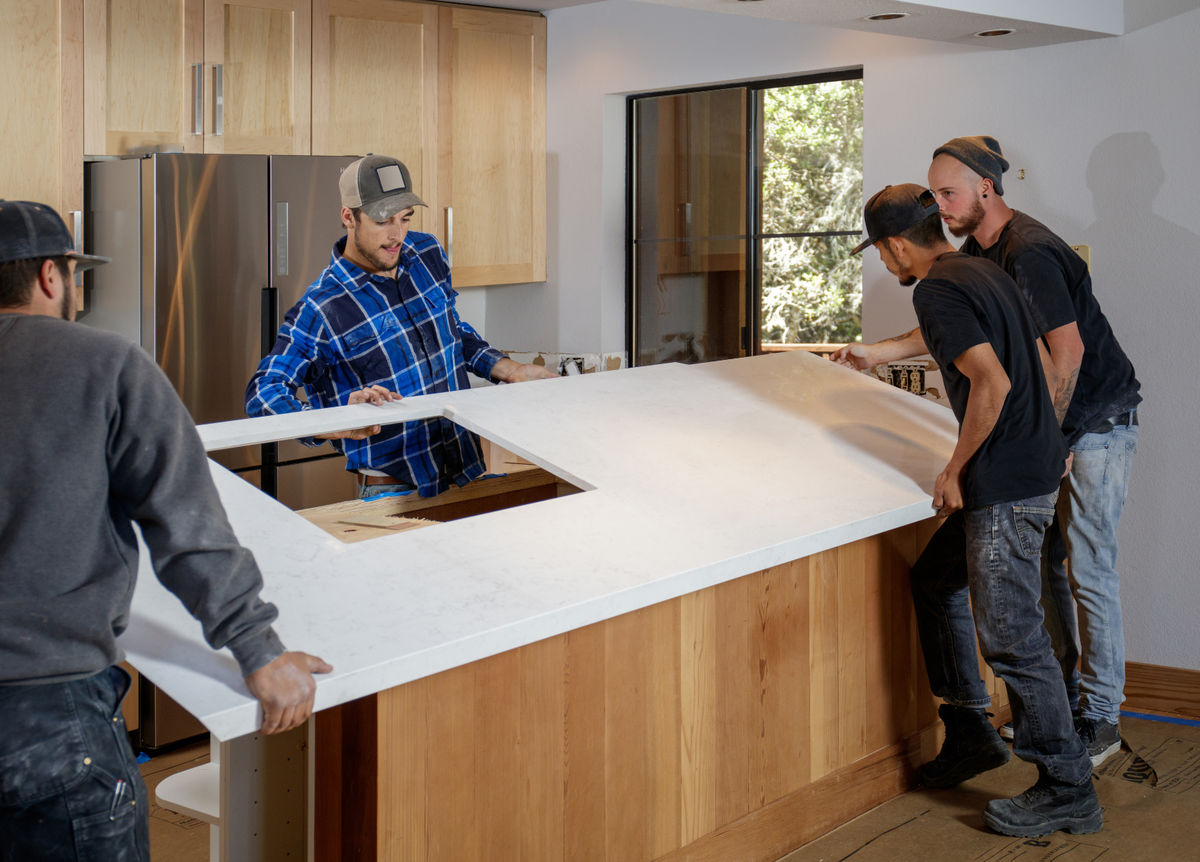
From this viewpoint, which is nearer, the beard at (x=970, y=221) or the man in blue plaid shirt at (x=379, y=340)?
the man in blue plaid shirt at (x=379, y=340)

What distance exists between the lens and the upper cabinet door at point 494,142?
429 centimetres

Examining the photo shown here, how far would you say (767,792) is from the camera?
2.13 meters

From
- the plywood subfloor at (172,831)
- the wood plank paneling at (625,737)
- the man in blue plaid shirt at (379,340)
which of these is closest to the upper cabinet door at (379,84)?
the man in blue plaid shirt at (379,340)

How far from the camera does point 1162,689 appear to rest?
10.6 feet

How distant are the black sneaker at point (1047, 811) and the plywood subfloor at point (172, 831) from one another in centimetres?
174

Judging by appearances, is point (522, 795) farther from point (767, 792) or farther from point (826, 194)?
point (826, 194)

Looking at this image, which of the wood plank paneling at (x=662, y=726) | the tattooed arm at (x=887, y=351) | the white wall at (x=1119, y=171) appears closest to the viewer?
the wood plank paneling at (x=662, y=726)

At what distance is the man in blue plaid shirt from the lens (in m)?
2.45

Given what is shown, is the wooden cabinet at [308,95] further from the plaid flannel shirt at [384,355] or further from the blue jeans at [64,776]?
the blue jeans at [64,776]

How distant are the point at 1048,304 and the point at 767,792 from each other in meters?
1.27

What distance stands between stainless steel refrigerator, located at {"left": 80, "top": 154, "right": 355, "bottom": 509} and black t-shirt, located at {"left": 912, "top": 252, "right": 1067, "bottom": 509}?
7.30 ft

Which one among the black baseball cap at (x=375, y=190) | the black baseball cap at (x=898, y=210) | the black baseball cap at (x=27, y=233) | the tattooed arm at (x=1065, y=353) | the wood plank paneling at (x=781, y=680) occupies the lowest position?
the wood plank paneling at (x=781, y=680)

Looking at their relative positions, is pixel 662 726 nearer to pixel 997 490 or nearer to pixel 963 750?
pixel 997 490

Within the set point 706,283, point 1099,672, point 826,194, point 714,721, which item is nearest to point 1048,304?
point 1099,672
